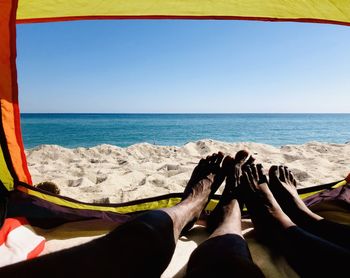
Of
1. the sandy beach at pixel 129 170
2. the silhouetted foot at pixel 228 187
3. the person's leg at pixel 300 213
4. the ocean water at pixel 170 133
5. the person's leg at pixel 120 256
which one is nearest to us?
the person's leg at pixel 120 256

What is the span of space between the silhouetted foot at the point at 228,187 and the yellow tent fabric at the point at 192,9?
2.90 ft

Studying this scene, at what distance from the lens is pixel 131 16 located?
1805 millimetres

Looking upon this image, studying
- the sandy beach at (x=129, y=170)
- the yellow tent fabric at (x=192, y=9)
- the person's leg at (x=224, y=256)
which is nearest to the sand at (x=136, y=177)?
the sandy beach at (x=129, y=170)

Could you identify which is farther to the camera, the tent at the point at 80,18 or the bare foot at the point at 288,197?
the tent at the point at 80,18

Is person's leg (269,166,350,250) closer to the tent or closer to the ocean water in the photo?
the tent

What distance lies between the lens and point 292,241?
903 millimetres

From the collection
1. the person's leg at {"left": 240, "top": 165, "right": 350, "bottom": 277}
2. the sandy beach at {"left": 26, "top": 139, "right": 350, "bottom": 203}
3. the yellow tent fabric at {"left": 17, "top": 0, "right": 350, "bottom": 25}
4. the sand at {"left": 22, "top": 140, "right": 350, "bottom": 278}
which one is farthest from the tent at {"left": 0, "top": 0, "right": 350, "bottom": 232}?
the sandy beach at {"left": 26, "top": 139, "right": 350, "bottom": 203}

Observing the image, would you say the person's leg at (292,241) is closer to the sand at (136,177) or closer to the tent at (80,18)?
the sand at (136,177)

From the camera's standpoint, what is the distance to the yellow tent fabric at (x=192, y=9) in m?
1.59

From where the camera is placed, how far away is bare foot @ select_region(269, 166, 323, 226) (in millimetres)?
1203

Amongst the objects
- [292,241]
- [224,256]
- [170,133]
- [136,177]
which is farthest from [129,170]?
[170,133]

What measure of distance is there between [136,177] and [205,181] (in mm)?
1142

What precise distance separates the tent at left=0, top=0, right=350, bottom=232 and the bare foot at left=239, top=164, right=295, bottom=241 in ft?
0.84

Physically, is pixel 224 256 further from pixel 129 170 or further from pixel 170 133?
pixel 170 133
